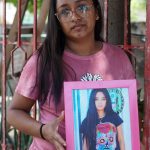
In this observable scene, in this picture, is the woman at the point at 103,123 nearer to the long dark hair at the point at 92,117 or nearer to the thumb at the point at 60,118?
the long dark hair at the point at 92,117

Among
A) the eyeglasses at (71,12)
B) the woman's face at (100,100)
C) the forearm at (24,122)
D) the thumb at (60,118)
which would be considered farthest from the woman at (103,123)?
the eyeglasses at (71,12)

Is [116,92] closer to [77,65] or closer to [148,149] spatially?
[77,65]

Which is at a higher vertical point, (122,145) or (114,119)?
(114,119)

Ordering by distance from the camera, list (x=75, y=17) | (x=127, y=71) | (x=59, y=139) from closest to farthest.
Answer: (x=59, y=139)
(x=75, y=17)
(x=127, y=71)

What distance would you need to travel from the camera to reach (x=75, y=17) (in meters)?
1.91

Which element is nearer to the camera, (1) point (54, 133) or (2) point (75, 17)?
(1) point (54, 133)

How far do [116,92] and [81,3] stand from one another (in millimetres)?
436

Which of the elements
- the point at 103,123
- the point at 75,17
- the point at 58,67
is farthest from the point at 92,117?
the point at 75,17

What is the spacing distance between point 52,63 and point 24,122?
0.29 metres

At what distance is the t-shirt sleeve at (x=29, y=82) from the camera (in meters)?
1.94

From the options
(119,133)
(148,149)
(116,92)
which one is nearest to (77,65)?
(116,92)

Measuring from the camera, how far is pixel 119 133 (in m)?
1.81

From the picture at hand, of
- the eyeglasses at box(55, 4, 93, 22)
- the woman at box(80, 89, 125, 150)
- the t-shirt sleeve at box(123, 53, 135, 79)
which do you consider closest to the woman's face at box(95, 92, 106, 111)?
the woman at box(80, 89, 125, 150)

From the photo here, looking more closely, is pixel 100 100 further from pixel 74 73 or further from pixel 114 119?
pixel 74 73
